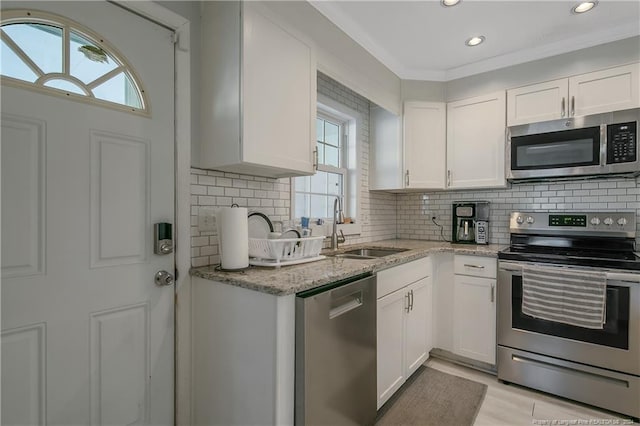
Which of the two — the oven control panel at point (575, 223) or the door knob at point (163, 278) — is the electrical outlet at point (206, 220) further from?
the oven control panel at point (575, 223)

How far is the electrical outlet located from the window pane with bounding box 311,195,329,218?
98 cm

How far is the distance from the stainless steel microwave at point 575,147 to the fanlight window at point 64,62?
105 inches

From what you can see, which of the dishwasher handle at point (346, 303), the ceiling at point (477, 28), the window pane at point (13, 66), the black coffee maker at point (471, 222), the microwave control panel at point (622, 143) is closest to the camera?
the window pane at point (13, 66)

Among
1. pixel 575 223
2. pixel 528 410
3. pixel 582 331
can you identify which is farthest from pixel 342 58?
pixel 528 410

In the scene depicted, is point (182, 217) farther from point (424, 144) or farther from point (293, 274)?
point (424, 144)

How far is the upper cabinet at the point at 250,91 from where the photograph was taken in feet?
4.83

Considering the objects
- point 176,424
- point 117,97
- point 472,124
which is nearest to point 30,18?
point 117,97

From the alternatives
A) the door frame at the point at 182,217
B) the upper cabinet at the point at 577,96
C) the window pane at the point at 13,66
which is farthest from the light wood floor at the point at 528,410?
the window pane at the point at 13,66

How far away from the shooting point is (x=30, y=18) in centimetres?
115

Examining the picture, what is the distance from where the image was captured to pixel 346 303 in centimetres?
152

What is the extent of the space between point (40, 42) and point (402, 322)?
2.31 m

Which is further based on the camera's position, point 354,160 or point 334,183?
point 354,160

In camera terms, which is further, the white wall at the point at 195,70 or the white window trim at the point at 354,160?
the white window trim at the point at 354,160

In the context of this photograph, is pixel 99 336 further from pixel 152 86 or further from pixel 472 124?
pixel 472 124
